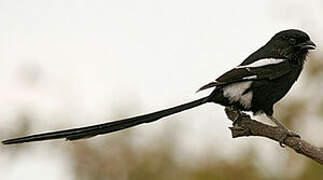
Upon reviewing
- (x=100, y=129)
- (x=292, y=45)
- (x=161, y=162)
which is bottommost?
(x=161, y=162)

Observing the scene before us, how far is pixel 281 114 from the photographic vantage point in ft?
34.2

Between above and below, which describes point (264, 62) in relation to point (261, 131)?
above

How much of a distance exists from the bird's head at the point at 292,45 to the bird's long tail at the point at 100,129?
25.0 inches

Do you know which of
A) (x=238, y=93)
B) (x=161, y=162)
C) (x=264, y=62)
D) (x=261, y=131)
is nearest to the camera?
(x=261, y=131)

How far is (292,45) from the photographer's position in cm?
541

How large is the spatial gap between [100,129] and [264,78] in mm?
1049

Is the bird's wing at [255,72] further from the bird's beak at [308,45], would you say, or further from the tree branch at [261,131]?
the tree branch at [261,131]

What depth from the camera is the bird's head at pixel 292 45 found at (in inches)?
212

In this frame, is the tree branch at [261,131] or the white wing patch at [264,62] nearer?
the tree branch at [261,131]

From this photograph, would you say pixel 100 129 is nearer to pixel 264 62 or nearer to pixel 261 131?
pixel 261 131

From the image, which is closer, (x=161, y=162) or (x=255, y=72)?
(x=255, y=72)

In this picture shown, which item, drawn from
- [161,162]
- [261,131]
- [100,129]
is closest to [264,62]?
[261,131]

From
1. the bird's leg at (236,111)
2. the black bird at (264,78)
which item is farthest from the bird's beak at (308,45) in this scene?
the bird's leg at (236,111)

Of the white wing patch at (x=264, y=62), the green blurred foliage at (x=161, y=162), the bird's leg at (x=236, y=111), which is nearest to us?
the bird's leg at (x=236, y=111)
